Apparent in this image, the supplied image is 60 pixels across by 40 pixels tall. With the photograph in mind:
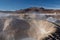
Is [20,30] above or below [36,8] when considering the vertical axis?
below

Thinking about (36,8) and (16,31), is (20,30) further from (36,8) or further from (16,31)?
(36,8)

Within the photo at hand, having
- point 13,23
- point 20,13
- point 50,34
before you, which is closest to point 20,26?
point 13,23

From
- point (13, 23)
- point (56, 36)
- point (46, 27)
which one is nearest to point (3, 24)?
point (13, 23)

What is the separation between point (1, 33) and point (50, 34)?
0.95m

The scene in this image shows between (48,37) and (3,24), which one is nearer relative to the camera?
(48,37)

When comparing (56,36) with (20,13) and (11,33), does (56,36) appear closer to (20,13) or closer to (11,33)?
(11,33)

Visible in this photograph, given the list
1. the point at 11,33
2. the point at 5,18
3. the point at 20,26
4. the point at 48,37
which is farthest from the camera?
the point at 5,18

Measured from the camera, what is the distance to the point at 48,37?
3.79m

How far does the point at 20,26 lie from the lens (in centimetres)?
438

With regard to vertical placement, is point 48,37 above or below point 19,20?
below

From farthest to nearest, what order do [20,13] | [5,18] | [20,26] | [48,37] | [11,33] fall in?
[20,13] < [5,18] < [20,26] < [11,33] < [48,37]

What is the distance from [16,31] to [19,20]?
453 millimetres

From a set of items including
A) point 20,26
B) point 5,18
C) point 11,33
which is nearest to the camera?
point 11,33

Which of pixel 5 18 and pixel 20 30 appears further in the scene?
pixel 5 18
